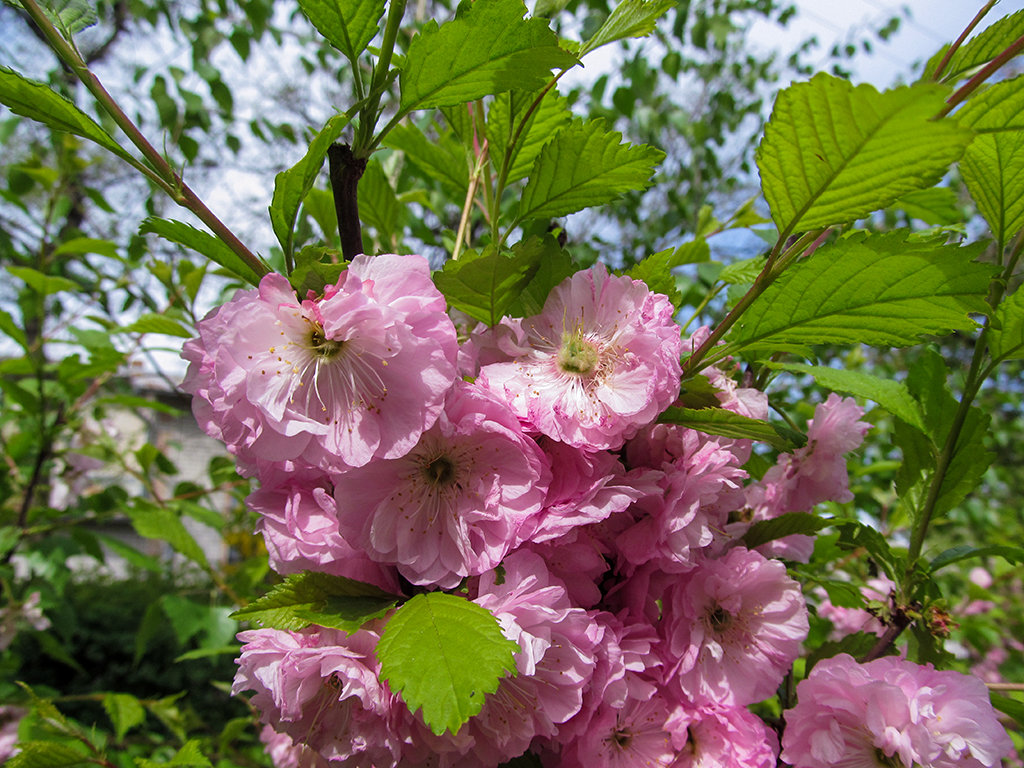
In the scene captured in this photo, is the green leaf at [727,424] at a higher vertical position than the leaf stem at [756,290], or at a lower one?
lower

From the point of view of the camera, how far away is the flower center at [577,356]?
2.00 feet

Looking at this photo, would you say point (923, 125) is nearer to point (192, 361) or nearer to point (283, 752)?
point (192, 361)

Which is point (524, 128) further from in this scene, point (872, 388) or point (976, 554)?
point (976, 554)

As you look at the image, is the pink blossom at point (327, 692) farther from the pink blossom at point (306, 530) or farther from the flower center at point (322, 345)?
the flower center at point (322, 345)

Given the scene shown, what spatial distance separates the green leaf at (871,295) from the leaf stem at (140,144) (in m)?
0.48

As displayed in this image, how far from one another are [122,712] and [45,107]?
1.41 metres

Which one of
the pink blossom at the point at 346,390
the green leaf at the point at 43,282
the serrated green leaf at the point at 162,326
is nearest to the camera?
the pink blossom at the point at 346,390

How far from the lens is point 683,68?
139 inches

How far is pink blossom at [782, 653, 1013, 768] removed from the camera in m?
0.58

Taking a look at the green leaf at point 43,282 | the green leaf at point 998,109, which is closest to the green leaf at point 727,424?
the green leaf at point 998,109

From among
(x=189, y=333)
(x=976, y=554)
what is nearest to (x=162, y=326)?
(x=189, y=333)

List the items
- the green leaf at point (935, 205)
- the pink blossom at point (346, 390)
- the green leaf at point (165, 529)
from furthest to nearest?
the green leaf at point (165, 529), the green leaf at point (935, 205), the pink blossom at point (346, 390)

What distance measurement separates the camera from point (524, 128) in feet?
2.37

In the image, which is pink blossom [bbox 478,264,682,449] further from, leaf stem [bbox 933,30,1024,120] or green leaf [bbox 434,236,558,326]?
leaf stem [bbox 933,30,1024,120]
